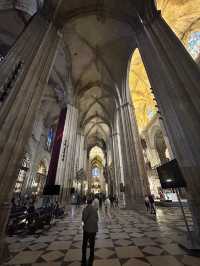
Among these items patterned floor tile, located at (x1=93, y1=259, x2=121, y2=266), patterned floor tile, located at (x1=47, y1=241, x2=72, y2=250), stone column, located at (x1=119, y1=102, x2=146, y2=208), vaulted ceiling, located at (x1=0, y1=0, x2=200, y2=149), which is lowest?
patterned floor tile, located at (x1=93, y1=259, x2=121, y2=266)

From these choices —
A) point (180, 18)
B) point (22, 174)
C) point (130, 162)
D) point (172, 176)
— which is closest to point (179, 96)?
point (172, 176)

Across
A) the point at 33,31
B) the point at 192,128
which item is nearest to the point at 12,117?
the point at 33,31

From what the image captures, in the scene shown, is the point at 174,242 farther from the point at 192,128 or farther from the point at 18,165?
the point at 18,165

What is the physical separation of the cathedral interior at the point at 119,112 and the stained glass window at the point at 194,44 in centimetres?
10

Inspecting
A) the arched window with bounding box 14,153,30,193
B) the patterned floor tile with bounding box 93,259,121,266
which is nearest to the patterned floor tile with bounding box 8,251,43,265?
the patterned floor tile with bounding box 93,259,121,266

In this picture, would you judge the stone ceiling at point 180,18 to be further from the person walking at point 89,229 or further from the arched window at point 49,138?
the arched window at point 49,138

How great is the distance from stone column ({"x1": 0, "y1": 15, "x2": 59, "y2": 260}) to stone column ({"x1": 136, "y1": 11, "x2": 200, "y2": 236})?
4.79 metres

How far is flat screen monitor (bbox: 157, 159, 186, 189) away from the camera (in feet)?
11.3

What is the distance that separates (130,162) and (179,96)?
25.1 ft

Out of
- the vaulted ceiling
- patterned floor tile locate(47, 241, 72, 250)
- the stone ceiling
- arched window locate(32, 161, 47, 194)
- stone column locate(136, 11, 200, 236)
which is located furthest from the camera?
arched window locate(32, 161, 47, 194)

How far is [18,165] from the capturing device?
3982 mm

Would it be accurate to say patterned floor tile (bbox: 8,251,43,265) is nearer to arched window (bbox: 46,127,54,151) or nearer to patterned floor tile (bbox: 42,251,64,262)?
patterned floor tile (bbox: 42,251,64,262)

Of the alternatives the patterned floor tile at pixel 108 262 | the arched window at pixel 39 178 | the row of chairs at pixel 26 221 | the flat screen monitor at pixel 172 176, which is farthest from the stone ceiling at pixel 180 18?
the arched window at pixel 39 178

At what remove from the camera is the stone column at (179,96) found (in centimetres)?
366
